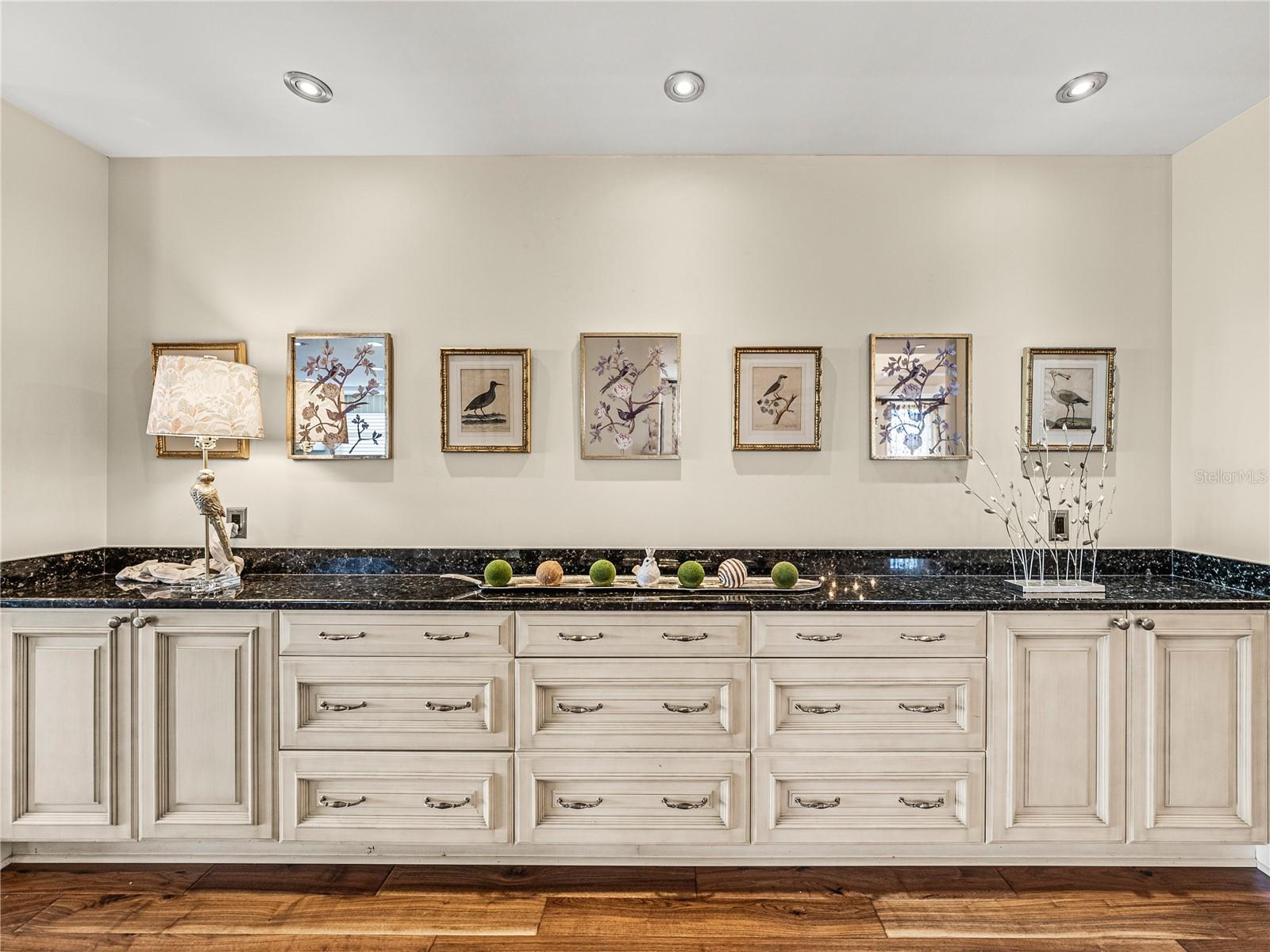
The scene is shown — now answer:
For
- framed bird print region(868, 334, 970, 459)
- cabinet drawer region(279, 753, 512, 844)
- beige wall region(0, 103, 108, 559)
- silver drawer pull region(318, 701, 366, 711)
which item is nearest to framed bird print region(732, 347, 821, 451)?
framed bird print region(868, 334, 970, 459)

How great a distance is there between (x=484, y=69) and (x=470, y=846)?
2409 mm

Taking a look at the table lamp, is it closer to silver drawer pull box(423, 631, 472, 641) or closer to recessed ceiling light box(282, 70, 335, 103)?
silver drawer pull box(423, 631, 472, 641)

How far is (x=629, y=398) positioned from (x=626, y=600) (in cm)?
85

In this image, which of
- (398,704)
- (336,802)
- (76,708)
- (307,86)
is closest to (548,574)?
(398,704)

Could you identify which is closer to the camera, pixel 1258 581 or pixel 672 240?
pixel 1258 581

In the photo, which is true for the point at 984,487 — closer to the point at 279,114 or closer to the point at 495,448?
the point at 495,448

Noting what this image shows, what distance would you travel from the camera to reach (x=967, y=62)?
2012mm

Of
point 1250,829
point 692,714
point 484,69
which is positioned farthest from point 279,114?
point 1250,829

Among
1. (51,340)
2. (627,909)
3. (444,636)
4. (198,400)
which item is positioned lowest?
(627,909)

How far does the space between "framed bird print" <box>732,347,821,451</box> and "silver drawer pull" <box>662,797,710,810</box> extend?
1.23 metres

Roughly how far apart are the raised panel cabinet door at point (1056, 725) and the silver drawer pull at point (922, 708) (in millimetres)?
154

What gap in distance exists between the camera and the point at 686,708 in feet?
6.80

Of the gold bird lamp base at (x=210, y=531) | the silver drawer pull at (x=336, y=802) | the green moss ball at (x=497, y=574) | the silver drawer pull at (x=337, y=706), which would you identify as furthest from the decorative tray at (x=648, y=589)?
the gold bird lamp base at (x=210, y=531)

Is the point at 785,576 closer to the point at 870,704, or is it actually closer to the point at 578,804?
the point at 870,704
